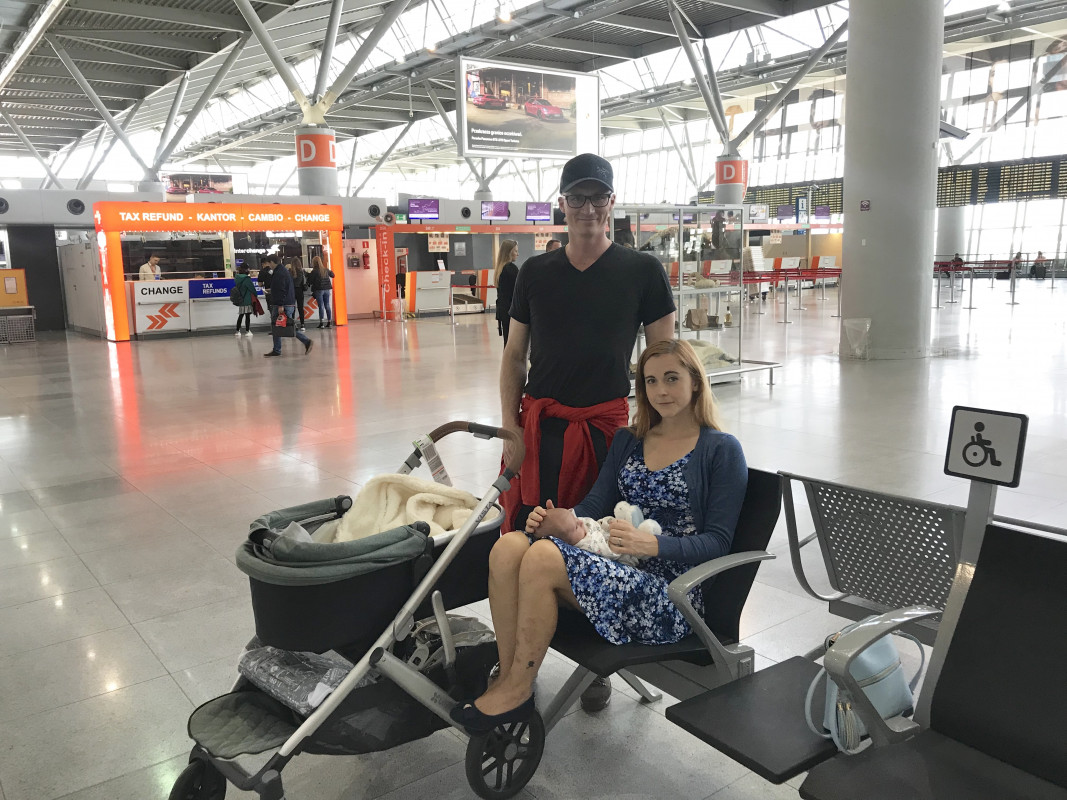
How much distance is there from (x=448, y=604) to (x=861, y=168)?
10146 millimetres

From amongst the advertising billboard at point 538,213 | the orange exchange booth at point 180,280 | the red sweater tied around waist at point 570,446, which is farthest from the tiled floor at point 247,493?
the advertising billboard at point 538,213

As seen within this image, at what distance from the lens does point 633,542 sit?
2.24m

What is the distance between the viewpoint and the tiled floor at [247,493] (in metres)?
2.53

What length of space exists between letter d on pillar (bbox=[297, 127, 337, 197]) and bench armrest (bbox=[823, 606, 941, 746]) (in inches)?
795

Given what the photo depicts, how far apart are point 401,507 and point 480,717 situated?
27.8 inches

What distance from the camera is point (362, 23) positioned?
75.2 ft

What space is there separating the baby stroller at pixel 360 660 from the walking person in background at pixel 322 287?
1626 cm

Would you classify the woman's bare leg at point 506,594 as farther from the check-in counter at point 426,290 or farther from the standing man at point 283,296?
the check-in counter at point 426,290

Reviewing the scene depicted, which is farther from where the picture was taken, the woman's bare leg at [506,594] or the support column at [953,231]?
the support column at [953,231]

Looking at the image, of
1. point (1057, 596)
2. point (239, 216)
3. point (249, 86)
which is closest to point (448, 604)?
point (1057, 596)

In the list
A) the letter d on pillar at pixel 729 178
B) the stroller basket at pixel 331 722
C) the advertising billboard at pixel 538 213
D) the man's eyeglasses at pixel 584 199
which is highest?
the letter d on pillar at pixel 729 178

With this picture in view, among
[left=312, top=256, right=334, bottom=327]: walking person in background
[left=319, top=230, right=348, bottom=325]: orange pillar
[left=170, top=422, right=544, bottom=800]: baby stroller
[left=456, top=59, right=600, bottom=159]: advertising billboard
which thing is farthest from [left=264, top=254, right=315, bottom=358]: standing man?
[left=170, top=422, right=544, bottom=800]: baby stroller

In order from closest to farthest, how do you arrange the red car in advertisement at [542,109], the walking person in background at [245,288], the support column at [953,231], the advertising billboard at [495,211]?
the red car in advertisement at [542,109] < the walking person in background at [245,288] < the advertising billboard at [495,211] < the support column at [953,231]

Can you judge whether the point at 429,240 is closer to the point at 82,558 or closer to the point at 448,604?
the point at 82,558
